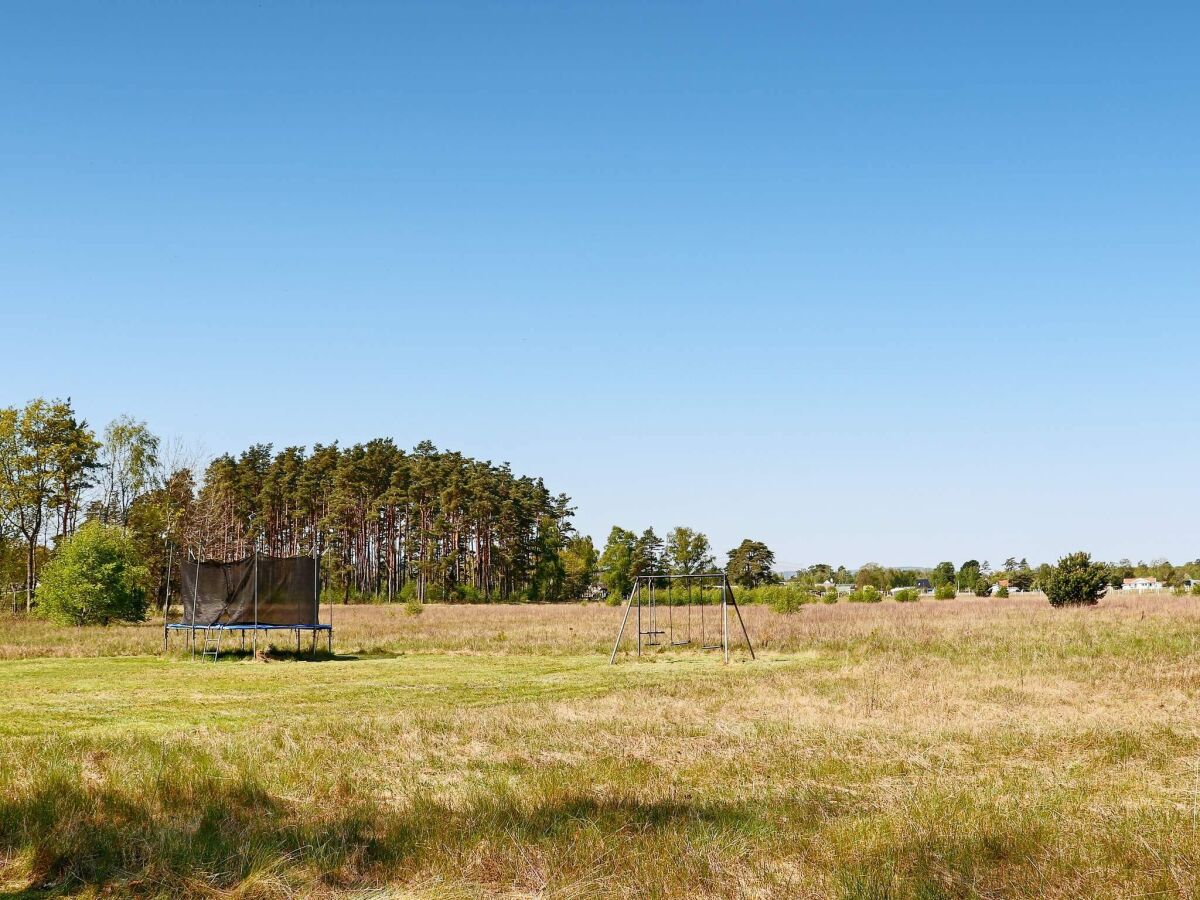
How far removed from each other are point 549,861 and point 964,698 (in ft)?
33.0

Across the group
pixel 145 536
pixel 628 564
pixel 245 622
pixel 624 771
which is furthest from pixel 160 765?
pixel 628 564

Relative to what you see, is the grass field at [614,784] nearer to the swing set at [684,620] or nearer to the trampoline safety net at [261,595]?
the swing set at [684,620]

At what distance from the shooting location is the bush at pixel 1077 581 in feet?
141

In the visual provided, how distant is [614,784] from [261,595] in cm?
1907

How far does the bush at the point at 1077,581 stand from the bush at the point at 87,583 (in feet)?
131

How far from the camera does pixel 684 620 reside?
1644 inches

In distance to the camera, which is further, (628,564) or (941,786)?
(628,564)

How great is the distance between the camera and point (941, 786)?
820 centimetres

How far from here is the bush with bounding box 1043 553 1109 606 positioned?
43.0 m

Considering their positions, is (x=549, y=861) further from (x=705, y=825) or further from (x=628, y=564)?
(x=628, y=564)

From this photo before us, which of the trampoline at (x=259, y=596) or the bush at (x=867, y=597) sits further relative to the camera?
the bush at (x=867, y=597)

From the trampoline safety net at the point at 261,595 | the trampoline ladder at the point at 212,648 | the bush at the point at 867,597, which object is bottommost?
the bush at the point at 867,597

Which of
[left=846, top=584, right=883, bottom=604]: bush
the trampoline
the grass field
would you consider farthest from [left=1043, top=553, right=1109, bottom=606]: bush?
the trampoline

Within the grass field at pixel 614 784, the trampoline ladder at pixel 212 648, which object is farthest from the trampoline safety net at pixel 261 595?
the grass field at pixel 614 784
